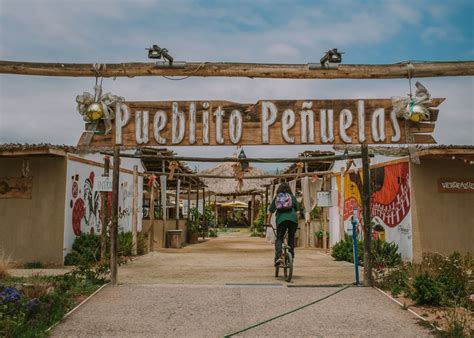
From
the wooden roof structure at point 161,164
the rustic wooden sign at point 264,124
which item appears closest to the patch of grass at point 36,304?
the rustic wooden sign at point 264,124

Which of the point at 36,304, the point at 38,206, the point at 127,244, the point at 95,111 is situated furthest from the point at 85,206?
the point at 36,304

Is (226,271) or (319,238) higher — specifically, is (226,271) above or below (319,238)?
below

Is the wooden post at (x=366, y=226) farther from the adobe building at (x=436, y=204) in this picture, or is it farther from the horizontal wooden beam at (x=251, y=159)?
the adobe building at (x=436, y=204)

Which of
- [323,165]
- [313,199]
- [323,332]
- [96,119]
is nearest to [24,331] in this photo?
[323,332]

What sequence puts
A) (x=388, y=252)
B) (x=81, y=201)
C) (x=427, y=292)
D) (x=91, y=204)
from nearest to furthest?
(x=427, y=292), (x=388, y=252), (x=81, y=201), (x=91, y=204)

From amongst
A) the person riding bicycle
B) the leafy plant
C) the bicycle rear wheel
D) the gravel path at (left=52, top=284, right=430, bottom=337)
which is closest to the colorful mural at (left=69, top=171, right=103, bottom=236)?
the leafy plant

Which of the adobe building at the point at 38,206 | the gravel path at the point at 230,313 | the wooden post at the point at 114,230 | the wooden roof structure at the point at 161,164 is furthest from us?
Answer: the wooden roof structure at the point at 161,164

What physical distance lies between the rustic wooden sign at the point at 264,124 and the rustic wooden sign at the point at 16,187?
5151 mm

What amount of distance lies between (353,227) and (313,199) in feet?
33.3

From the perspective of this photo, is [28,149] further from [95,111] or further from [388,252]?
[388,252]

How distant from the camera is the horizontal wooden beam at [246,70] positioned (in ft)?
26.3

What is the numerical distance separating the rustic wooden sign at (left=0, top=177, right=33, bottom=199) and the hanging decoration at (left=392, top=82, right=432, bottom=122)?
9.44 meters

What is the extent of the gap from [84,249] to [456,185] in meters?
9.69

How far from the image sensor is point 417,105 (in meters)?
8.23
